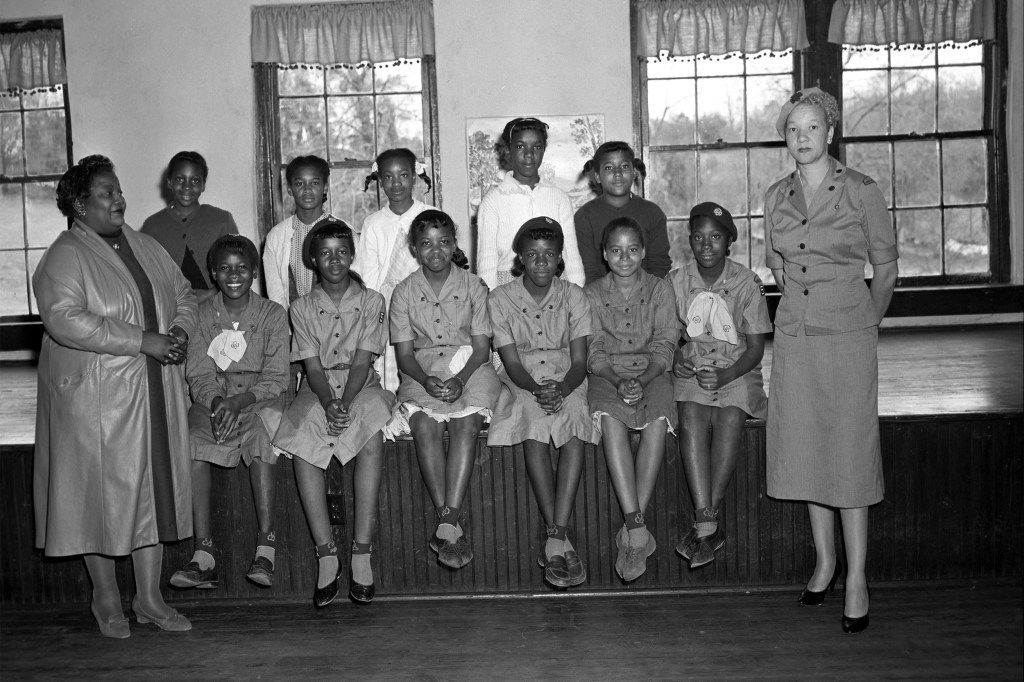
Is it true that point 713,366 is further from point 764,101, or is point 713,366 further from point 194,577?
point 764,101

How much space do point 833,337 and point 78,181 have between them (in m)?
2.48

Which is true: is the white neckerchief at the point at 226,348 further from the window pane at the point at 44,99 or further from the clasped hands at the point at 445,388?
the window pane at the point at 44,99

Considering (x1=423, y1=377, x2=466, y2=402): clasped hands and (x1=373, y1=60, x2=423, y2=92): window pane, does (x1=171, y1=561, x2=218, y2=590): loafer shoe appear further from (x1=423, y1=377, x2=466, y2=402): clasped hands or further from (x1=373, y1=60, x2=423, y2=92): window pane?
(x1=373, y1=60, x2=423, y2=92): window pane

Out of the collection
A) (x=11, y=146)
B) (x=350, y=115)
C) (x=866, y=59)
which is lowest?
(x=11, y=146)

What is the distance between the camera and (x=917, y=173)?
7480mm

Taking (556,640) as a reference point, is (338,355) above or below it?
above

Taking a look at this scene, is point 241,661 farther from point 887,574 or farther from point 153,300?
point 887,574

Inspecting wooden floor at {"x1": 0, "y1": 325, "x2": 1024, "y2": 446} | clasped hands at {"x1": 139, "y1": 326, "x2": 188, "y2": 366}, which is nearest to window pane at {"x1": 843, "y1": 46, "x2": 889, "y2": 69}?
wooden floor at {"x1": 0, "y1": 325, "x2": 1024, "y2": 446}

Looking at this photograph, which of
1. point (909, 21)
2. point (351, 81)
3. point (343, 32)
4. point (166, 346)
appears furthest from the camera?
point (351, 81)

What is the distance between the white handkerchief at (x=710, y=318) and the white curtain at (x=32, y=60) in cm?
570

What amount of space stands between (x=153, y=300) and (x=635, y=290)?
1739mm

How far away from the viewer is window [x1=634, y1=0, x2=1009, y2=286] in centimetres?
727

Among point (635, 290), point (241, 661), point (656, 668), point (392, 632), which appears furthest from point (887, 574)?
point (241, 661)

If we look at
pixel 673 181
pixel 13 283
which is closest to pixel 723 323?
pixel 673 181
